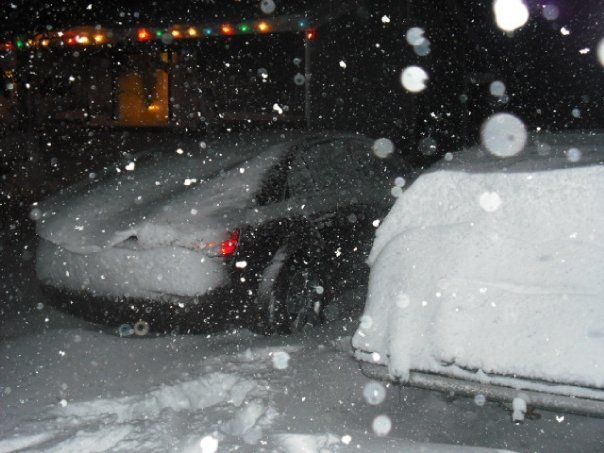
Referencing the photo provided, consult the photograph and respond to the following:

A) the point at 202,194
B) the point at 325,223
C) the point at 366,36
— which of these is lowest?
the point at 325,223

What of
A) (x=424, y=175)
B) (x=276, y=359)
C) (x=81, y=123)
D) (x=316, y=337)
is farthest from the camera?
(x=81, y=123)

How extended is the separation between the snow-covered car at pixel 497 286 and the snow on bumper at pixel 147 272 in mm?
1211

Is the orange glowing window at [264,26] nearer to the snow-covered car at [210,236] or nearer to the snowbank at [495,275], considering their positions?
the snow-covered car at [210,236]

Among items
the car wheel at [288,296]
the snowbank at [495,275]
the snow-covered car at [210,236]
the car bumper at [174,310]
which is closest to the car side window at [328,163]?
the snow-covered car at [210,236]

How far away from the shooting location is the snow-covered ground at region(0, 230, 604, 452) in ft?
11.1

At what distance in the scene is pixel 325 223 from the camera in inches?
204

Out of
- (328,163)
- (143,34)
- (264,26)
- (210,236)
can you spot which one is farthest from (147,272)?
(143,34)

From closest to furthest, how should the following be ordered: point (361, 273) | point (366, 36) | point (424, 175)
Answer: point (424, 175)
point (361, 273)
point (366, 36)

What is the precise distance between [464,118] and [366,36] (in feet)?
11.3

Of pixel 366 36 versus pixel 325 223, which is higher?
pixel 366 36

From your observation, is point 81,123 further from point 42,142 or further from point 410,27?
point 410,27

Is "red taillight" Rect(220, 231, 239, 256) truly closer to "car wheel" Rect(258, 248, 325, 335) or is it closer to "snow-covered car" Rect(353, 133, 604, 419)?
"car wheel" Rect(258, 248, 325, 335)

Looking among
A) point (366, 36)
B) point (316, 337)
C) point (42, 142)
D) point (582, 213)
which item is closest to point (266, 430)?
point (316, 337)

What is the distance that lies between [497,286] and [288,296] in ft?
6.55
